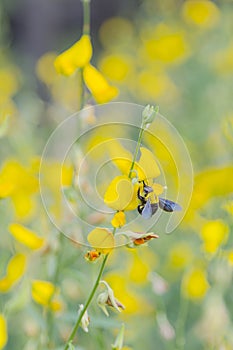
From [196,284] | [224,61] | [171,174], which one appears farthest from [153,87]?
[196,284]

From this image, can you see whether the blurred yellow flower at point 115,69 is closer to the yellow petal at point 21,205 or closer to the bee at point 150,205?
the yellow petal at point 21,205

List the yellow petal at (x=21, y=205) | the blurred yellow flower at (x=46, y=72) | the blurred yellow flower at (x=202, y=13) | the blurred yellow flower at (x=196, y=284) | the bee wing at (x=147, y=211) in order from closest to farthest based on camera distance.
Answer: the bee wing at (x=147, y=211), the blurred yellow flower at (x=196, y=284), the yellow petal at (x=21, y=205), the blurred yellow flower at (x=46, y=72), the blurred yellow flower at (x=202, y=13)

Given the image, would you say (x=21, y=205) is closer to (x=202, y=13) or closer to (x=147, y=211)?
(x=147, y=211)

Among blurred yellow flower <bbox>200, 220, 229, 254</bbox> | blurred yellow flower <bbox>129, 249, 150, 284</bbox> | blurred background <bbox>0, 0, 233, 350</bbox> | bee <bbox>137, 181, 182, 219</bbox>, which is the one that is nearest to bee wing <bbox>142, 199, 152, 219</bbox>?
bee <bbox>137, 181, 182, 219</bbox>

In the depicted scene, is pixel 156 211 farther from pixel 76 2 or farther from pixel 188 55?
pixel 76 2

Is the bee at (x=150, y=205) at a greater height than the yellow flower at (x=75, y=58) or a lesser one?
lesser

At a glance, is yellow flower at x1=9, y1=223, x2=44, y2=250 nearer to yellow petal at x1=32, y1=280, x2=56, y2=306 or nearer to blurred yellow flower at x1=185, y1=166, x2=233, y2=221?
yellow petal at x1=32, y1=280, x2=56, y2=306

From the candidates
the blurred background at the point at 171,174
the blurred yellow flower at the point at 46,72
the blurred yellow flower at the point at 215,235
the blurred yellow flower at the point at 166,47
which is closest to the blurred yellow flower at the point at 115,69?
the blurred background at the point at 171,174
